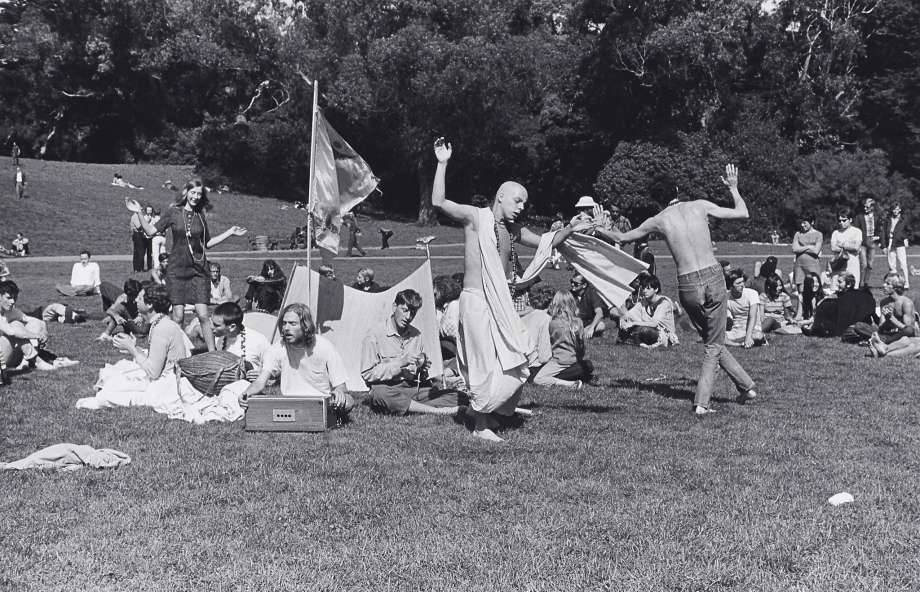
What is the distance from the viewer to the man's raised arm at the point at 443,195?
693cm

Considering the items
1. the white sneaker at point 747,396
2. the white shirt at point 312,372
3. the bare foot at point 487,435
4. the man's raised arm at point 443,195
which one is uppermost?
the man's raised arm at point 443,195

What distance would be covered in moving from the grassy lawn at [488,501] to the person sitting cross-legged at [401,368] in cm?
27

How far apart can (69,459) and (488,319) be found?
3156 mm

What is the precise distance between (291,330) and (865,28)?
46.3m

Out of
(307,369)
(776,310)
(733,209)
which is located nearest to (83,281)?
(307,369)

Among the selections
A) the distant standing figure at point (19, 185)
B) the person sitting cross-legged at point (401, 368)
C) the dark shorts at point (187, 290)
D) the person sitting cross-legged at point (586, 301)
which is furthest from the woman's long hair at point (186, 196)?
the distant standing figure at point (19, 185)

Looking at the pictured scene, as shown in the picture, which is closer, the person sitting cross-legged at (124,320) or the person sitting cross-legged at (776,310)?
the person sitting cross-legged at (124,320)

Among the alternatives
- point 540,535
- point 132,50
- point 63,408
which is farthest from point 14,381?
point 132,50

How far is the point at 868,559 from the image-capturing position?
181 inches

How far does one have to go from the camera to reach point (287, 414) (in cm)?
741

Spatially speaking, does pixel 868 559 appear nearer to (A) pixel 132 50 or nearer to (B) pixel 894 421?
(B) pixel 894 421

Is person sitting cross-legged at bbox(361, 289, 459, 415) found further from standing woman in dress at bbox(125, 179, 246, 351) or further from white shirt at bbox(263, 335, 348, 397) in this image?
standing woman in dress at bbox(125, 179, 246, 351)

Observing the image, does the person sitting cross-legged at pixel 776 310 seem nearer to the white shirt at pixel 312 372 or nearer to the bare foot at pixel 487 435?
the bare foot at pixel 487 435

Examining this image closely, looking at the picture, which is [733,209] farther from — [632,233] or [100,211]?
[100,211]
